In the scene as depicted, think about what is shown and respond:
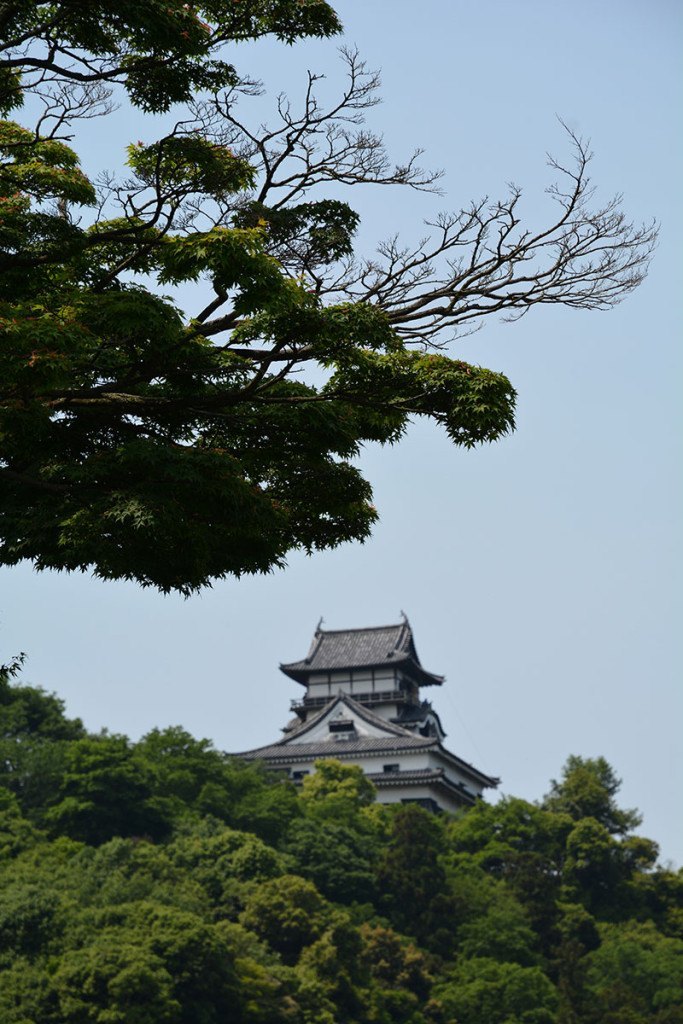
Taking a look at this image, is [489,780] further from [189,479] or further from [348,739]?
[189,479]

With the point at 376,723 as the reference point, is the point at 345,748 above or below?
below

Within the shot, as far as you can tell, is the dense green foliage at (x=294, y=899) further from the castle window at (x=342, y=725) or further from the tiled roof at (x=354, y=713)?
the castle window at (x=342, y=725)

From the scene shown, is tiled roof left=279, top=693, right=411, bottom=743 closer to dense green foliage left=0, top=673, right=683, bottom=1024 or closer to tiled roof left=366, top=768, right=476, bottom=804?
tiled roof left=366, top=768, right=476, bottom=804

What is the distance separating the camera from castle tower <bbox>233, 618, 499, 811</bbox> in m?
55.2

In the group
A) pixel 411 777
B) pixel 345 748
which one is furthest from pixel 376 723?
pixel 411 777

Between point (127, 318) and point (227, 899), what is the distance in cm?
2974

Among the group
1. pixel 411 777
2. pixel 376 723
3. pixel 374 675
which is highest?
pixel 374 675

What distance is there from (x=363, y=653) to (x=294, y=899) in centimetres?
2576

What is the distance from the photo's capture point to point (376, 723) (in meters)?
57.2

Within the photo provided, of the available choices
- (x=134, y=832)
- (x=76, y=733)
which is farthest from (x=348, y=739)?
(x=134, y=832)

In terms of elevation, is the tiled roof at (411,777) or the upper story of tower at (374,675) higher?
the upper story of tower at (374,675)

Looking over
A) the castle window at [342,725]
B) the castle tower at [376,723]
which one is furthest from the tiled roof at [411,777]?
the castle window at [342,725]

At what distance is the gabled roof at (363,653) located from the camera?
200ft

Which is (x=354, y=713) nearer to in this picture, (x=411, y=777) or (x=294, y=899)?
(x=411, y=777)
